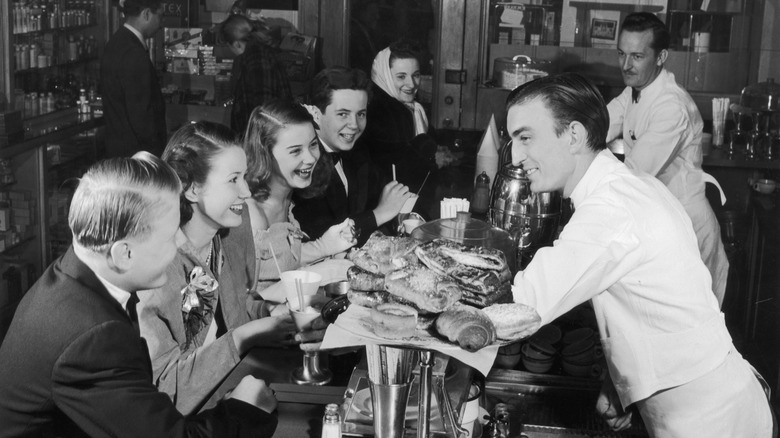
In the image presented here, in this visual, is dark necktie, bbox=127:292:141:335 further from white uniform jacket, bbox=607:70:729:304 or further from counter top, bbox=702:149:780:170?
counter top, bbox=702:149:780:170

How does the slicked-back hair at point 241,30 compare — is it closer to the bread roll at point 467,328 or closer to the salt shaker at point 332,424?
the salt shaker at point 332,424

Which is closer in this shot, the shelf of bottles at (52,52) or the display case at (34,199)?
the display case at (34,199)

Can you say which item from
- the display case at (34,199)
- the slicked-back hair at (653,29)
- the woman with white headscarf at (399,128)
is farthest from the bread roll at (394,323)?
the display case at (34,199)

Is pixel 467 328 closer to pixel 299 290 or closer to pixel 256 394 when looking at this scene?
pixel 256 394

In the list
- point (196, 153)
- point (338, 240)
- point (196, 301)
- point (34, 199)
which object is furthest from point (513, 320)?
point (34, 199)

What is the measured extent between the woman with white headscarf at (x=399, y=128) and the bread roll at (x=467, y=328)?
2965 millimetres

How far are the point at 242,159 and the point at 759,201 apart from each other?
3294mm

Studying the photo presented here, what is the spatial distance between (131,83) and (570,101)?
3.57 meters

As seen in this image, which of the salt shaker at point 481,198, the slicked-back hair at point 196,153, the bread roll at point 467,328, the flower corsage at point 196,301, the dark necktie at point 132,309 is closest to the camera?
the bread roll at point 467,328

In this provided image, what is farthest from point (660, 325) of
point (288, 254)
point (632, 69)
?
point (632, 69)

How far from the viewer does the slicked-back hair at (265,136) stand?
3.01m

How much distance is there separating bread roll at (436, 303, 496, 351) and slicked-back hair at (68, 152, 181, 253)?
0.55 meters

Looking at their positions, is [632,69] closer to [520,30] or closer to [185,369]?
[520,30]

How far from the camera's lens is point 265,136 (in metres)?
3.06
